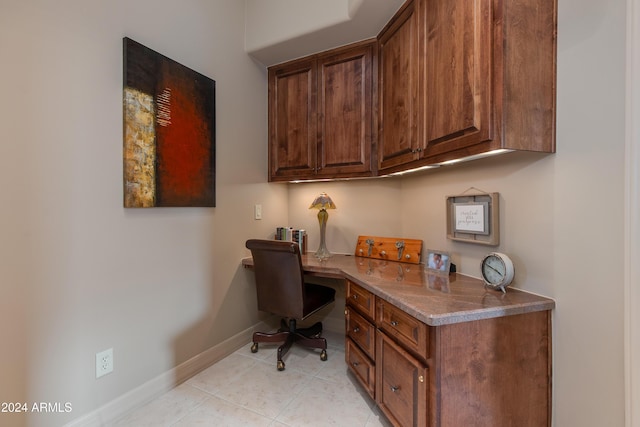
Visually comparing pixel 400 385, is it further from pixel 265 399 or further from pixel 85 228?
pixel 85 228

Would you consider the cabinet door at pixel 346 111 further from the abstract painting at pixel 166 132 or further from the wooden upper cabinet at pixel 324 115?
the abstract painting at pixel 166 132

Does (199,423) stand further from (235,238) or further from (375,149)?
(375,149)

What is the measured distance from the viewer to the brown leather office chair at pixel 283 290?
184 cm

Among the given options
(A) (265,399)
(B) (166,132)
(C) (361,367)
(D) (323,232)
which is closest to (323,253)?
(D) (323,232)

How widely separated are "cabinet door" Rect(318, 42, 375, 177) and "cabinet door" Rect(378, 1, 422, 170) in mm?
119

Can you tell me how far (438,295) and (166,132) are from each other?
5.77ft

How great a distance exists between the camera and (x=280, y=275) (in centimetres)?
190

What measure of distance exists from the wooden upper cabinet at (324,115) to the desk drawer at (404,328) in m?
1.06

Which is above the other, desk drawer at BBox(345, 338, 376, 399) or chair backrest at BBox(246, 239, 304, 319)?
chair backrest at BBox(246, 239, 304, 319)

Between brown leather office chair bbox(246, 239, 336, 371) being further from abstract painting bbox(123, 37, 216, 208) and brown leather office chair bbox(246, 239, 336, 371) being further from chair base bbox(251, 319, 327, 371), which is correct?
abstract painting bbox(123, 37, 216, 208)

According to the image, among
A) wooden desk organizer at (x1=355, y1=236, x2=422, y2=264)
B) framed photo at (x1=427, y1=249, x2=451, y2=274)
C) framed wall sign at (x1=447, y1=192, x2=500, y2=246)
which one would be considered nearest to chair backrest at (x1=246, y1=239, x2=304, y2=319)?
wooden desk organizer at (x1=355, y1=236, x2=422, y2=264)

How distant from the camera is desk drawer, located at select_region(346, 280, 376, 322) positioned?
1458mm

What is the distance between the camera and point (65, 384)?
4.04 feet

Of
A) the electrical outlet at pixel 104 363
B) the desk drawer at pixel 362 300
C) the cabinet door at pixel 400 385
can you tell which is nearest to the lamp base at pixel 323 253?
the desk drawer at pixel 362 300
